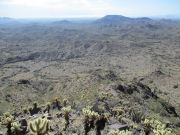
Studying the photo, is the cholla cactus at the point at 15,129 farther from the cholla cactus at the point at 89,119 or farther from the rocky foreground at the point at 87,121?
the cholla cactus at the point at 89,119

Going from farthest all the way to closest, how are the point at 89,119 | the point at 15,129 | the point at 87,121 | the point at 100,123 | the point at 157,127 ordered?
the point at 100,123
the point at 89,119
the point at 87,121
the point at 157,127
the point at 15,129

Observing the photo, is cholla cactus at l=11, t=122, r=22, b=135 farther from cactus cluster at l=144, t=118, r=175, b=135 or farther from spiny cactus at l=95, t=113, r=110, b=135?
cactus cluster at l=144, t=118, r=175, b=135

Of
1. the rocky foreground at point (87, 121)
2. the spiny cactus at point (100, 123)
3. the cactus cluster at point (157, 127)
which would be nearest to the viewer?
the cactus cluster at point (157, 127)

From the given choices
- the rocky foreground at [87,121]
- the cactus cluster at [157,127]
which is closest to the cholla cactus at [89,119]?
the rocky foreground at [87,121]

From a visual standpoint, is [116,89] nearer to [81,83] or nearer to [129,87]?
[129,87]

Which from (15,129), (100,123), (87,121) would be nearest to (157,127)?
(100,123)

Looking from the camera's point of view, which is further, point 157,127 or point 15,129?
point 157,127

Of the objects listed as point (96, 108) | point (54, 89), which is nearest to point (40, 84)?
point (54, 89)

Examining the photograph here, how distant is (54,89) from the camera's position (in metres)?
122

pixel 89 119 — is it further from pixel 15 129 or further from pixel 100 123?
pixel 15 129

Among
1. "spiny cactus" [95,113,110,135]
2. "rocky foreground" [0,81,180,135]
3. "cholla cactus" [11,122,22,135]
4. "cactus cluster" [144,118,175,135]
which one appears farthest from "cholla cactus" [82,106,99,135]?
"cholla cactus" [11,122,22,135]

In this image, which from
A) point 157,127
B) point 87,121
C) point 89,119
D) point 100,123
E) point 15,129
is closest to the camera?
point 15,129

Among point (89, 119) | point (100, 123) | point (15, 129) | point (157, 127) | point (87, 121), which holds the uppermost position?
point (15, 129)

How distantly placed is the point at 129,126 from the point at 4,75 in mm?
124384
